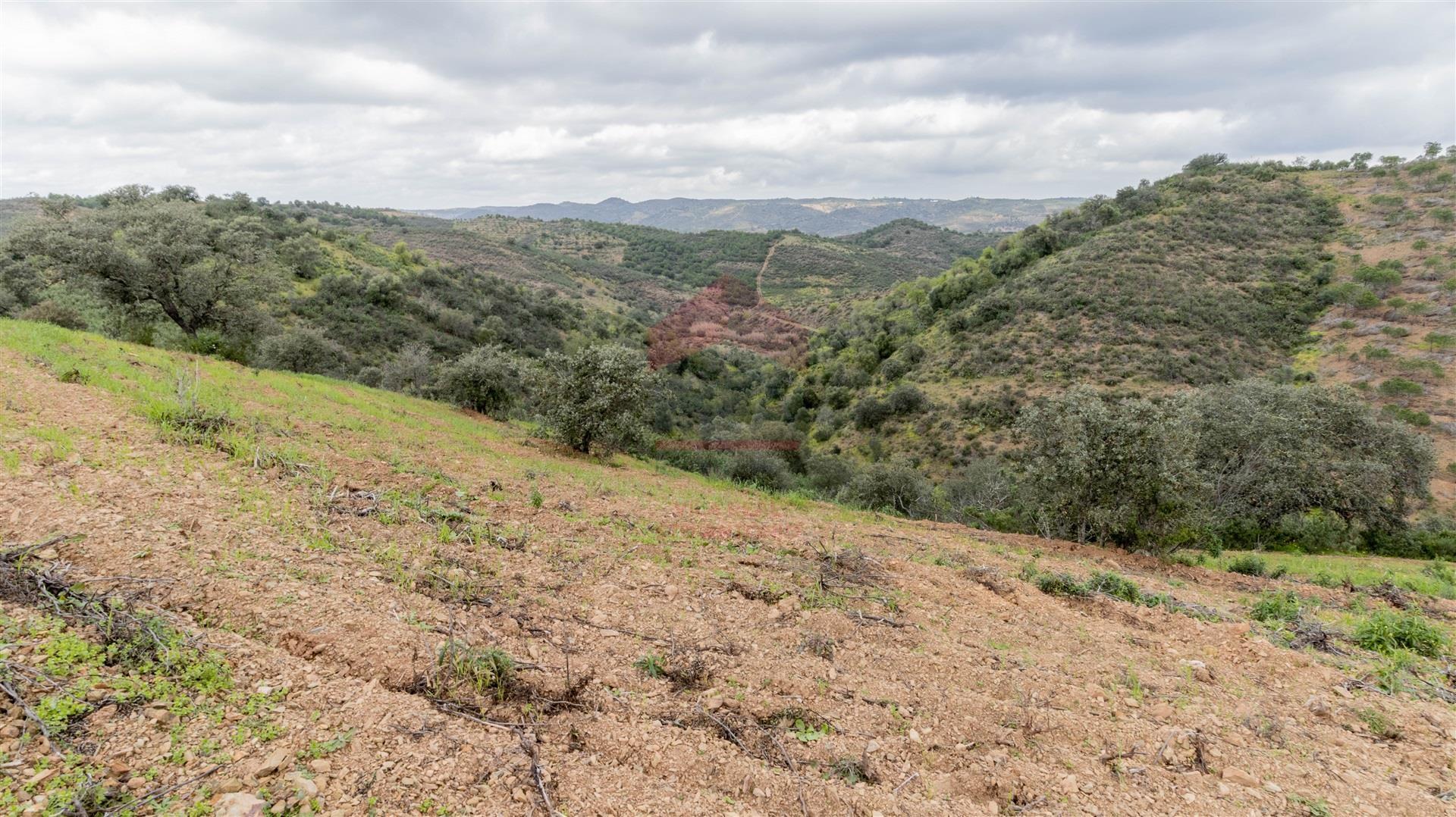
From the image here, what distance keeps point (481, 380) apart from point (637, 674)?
2142cm

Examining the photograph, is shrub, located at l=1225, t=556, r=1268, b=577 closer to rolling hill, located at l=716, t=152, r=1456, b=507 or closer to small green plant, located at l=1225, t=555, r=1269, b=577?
small green plant, located at l=1225, t=555, r=1269, b=577

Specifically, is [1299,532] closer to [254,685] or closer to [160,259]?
[254,685]

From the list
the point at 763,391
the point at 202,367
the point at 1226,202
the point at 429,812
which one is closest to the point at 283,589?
the point at 429,812

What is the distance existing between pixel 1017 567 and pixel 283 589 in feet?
28.3

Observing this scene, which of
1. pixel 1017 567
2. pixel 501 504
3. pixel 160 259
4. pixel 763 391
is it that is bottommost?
pixel 763 391

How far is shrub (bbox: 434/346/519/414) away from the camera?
75.9 feet

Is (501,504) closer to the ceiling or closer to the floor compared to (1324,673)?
closer to the ceiling

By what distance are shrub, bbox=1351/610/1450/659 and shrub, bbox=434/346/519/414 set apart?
23.5 meters

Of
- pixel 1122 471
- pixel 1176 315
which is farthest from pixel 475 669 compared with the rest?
pixel 1176 315

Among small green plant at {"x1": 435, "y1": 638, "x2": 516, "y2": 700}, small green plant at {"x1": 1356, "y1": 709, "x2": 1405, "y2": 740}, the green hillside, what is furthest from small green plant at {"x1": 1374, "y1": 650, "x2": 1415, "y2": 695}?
the green hillside

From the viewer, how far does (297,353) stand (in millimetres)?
23641

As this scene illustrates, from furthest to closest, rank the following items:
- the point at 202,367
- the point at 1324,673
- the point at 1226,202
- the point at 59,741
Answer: the point at 1226,202
the point at 202,367
the point at 1324,673
the point at 59,741

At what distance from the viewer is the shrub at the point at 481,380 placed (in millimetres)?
23141

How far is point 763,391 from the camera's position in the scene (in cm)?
4897
